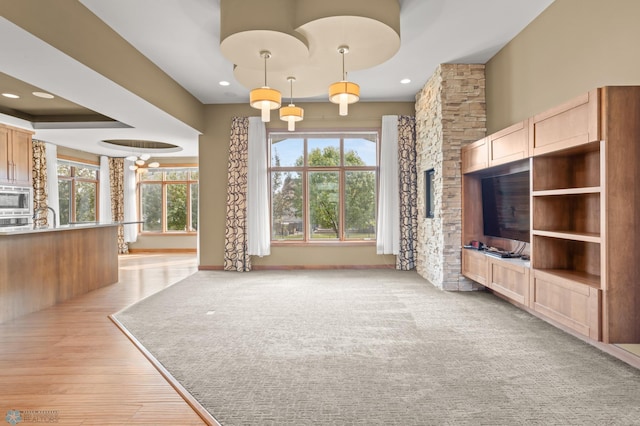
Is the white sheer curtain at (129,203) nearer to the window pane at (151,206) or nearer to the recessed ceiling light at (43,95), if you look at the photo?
the window pane at (151,206)

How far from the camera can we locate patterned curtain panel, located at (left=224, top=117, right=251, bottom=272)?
274 inches

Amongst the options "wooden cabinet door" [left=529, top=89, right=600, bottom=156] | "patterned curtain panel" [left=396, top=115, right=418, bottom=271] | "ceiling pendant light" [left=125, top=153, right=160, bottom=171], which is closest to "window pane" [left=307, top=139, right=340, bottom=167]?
"patterned curtain panel" [left=396, top=115, right=418, bottom=271]

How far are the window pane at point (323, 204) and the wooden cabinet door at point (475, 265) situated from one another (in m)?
2.82

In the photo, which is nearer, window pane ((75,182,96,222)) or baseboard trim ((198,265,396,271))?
baseboard trim ((198,265,396,271))

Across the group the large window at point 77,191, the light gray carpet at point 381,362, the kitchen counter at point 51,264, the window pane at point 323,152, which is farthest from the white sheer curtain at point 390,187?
the large window at point 77,191

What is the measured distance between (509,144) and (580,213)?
3.42 ft

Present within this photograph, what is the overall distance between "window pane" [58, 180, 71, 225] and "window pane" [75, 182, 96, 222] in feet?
0.69

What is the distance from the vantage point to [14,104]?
6.27 m

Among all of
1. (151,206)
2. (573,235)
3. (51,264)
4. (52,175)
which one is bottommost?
(51,264)

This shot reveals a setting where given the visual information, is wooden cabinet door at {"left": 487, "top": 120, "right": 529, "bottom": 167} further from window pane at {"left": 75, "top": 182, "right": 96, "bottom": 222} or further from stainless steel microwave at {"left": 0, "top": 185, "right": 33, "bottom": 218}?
window pane at {"left": 75, "top": 182, "right": 96, "bottom": 222}

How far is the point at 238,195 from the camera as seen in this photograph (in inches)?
275

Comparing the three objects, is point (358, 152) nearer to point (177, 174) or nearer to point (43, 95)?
point (43, 95)

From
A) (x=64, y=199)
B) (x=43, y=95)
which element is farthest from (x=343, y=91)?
(x=64, y=199)

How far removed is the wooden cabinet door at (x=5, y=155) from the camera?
6.56 m
